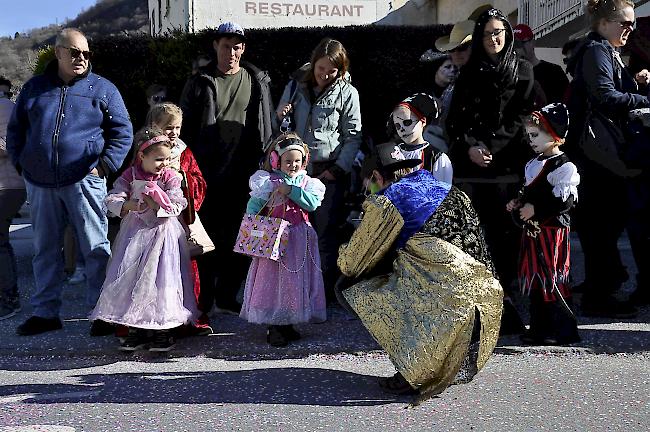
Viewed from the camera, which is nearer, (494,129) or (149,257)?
(149,257)

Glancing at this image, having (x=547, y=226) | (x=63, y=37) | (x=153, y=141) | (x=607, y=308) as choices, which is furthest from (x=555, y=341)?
(x=63, y=37)

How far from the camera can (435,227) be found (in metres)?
3.86

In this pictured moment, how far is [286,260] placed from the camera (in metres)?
5.04

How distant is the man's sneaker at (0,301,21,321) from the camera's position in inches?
236

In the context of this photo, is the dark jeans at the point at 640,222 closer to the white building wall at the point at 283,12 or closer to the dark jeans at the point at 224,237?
the dark jeans at the point at 224,237

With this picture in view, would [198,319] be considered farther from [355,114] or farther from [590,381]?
[590,381]

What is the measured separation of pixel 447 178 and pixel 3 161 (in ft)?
10.8

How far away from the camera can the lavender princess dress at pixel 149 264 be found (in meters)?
4.75

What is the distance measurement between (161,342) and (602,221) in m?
2.97

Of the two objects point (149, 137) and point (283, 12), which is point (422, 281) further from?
point (283, 12)

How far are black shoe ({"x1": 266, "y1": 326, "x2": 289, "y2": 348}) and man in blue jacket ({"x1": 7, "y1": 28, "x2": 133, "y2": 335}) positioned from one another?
111cm

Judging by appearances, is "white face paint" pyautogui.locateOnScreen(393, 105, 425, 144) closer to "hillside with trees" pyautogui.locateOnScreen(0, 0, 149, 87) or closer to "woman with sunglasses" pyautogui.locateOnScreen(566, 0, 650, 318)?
"woman with sunglasses" pyautogui.locateOnScreen(566, 0, 650, 318)

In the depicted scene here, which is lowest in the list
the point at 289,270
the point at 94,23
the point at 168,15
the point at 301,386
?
the point at 301,386

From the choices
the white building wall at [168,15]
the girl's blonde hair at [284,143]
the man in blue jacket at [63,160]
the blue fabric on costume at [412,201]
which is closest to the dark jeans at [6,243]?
the man in blue jacket at [63,160]
